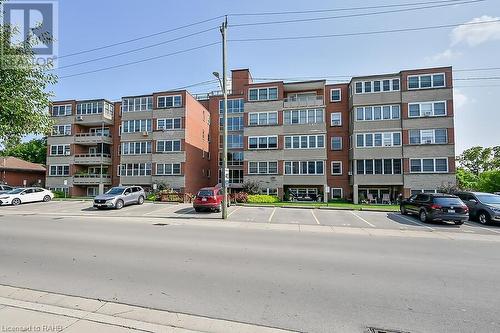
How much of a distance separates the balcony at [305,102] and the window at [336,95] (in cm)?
261

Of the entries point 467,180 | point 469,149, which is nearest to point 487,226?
point 467,180

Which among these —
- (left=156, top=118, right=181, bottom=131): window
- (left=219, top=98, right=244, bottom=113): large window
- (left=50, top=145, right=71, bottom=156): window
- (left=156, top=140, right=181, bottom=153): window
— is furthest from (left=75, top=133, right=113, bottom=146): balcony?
(left=219, top=98, right=244, bottom=113): large window

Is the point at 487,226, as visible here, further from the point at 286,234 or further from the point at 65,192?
the point at 65,192

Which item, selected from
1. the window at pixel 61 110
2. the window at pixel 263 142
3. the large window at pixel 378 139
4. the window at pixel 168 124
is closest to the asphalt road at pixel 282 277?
the large window at pixel 378 139

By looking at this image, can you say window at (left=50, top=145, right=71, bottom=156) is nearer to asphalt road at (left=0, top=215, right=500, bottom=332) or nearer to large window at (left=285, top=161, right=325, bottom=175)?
large window at (left=285, top=161, right=325, bottom=175)

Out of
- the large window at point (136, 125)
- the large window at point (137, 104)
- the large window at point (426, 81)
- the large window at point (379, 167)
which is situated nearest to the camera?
the large window at point (426, 81)

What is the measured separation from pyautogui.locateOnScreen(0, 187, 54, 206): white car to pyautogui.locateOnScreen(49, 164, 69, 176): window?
40.3ft

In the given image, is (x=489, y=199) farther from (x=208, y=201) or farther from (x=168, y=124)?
(x=168, y=124)

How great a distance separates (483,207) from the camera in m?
18.3

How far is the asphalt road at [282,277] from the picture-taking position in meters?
4.68

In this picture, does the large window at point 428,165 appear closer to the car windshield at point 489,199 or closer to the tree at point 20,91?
the car windshield at point 489,199

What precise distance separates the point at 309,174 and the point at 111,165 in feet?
93.5

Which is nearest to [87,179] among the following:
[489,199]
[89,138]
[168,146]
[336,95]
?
[89,138]

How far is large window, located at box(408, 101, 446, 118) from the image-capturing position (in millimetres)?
31266
